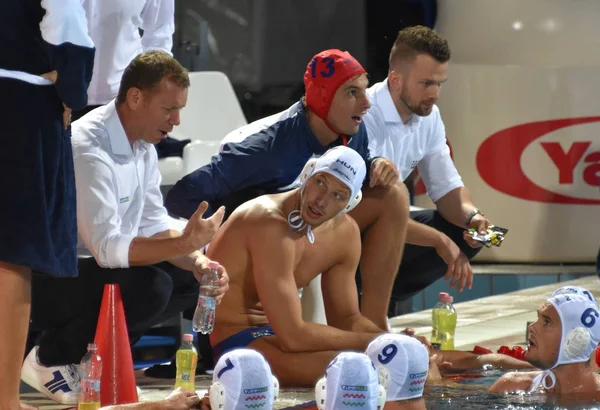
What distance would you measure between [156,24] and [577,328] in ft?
7.76

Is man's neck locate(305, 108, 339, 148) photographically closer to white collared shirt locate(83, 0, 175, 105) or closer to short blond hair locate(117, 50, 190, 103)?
white collared shirt locate(83, 0, 175, 105)

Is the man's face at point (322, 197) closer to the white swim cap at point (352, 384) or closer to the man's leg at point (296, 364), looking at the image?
the man's leg at point (296, 364)

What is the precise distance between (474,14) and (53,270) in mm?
6911

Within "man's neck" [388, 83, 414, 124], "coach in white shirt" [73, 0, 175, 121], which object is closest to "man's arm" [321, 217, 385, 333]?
"man's neck" [388, 83, 414, 124]

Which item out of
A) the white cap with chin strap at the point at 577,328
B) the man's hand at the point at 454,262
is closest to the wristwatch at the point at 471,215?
the man's hand at the point at 454,262

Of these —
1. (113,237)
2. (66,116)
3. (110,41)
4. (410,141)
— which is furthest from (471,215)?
(66,116)

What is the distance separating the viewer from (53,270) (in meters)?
3.36

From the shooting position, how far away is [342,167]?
451cm

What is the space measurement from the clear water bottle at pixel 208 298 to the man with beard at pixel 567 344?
1.22m

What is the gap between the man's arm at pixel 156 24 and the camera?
5465 millimetres

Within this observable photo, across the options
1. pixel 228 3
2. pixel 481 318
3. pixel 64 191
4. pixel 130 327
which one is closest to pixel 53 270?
pixel 64 191

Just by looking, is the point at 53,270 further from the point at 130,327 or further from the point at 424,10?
the point at 424,10

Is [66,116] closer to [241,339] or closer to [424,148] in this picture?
[241,339]

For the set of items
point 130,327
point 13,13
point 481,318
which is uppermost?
point 13,13
